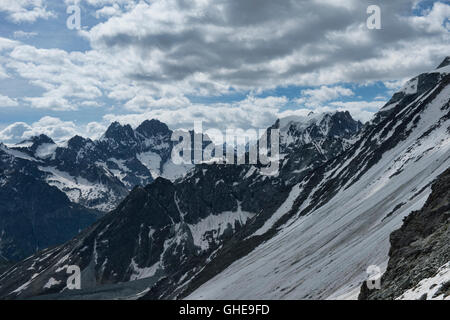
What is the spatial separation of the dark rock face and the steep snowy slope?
44.8ft

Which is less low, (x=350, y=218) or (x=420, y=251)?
(x=420, y=251)

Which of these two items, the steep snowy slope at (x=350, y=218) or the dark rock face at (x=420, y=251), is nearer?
the dark rock face at (x=420, y=251)

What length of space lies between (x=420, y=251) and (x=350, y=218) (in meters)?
85.4

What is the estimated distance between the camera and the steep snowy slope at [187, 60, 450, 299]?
276 ft

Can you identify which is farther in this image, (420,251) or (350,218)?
(350,218)

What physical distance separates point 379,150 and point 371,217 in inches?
2652

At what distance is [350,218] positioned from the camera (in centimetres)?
11625

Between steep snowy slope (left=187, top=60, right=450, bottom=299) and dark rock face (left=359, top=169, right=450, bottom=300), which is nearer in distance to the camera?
dark rock face (left=359, top=169, right=450, bottom=300)

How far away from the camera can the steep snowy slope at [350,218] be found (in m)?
84.0

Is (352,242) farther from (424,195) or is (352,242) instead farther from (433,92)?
(433,92)

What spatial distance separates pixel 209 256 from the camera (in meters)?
193

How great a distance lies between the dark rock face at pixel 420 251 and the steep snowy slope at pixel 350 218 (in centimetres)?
1365
